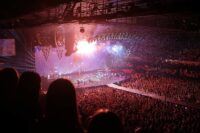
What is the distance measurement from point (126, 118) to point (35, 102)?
5.86 meters

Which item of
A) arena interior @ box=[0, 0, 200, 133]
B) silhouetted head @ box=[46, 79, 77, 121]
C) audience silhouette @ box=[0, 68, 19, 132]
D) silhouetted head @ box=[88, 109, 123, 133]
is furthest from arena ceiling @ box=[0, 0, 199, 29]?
silhouetted head @ box=[88, 109, 123, 133]

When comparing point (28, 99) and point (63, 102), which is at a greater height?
point (63, 102)

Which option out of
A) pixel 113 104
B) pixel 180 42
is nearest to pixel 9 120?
pixel 113 104

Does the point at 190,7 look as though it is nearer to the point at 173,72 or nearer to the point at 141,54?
the point at 173,72

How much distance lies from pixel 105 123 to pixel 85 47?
26.0 metres

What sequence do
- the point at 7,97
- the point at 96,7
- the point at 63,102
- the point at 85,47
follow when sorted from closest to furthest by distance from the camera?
the point at 63,102 < the point at 7,97 < the point at 96,7 < the point at 85,47

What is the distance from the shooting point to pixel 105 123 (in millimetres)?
2283

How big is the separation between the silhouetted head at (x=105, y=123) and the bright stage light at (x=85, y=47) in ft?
79.9

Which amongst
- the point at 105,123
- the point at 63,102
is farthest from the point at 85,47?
the point at 105,123

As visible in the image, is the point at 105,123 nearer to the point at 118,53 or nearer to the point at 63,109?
the point at 63,109

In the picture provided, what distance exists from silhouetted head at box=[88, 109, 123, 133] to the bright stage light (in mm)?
24341

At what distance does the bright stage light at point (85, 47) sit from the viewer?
26.9 metres

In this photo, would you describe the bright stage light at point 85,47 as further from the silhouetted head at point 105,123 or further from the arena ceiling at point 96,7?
the silhouetted head at point 105,123

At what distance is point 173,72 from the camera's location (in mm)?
29312
